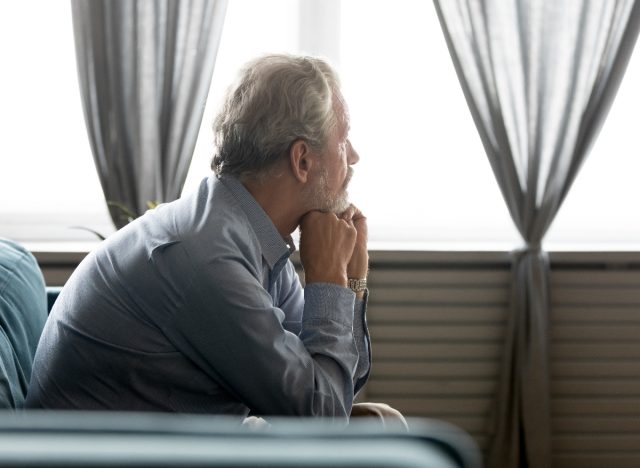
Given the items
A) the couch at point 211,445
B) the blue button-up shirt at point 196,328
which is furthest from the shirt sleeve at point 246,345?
the couch at point 211,445

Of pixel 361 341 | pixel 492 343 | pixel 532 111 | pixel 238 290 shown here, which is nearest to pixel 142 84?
pixel 532 111

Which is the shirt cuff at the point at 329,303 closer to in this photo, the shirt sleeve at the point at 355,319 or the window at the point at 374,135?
the shirt sleeve at the point at 355,319

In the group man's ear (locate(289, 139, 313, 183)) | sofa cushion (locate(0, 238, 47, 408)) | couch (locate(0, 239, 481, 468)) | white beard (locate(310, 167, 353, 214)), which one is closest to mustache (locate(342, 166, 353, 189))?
white beard (locate(310, 167, 353, 214))

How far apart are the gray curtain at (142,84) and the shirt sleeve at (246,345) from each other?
1722 millimetres

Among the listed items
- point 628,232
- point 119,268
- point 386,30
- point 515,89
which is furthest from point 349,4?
point 119,268

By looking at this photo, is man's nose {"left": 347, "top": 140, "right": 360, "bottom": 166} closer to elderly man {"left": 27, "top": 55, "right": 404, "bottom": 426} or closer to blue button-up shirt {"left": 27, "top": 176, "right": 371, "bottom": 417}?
elderly man {"left": 27, "top": 55, "right": 404, "bottom": 426}

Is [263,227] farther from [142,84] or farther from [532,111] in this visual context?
[532,111]

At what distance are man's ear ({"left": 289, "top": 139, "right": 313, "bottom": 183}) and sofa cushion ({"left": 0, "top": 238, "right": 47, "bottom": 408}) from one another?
565 millimetres

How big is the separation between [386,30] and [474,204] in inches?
27.3

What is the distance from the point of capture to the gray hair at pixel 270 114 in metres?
1.85

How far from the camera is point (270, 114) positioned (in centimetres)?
185

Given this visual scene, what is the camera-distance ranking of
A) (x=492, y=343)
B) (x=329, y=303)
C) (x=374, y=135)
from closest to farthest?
(x=329, y=303) → (x=492, y=343) → (x=374, y=135)

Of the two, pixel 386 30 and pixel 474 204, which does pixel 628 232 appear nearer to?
pixel 474 204

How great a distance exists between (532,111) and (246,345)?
2051mm
